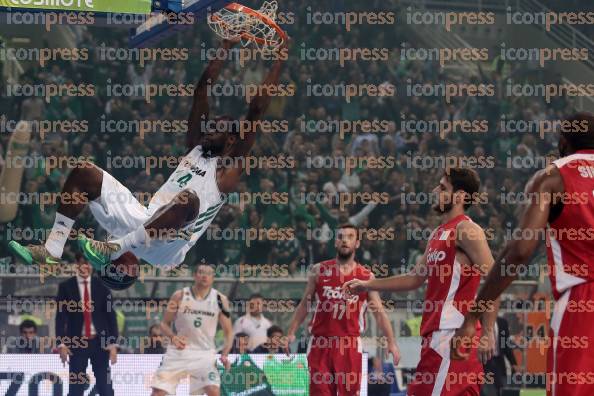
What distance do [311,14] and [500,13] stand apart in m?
5.25

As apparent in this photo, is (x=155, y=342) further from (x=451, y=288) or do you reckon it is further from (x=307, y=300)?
(x=451, y=288)

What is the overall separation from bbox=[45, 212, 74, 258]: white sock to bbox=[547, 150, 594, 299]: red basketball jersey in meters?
4.83

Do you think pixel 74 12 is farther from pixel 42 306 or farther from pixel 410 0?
pixel 410 0

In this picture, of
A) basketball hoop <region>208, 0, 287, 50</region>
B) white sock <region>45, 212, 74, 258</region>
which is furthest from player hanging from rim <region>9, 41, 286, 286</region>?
basketball hoop <region>208, 0, 287, 50</region>

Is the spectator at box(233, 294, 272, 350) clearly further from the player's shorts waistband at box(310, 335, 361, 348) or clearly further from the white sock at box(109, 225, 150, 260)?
the white sock at box(109, 225, 150, 260)

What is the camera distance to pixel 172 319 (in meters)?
14.1

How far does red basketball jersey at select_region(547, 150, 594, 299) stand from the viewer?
20.1 feet

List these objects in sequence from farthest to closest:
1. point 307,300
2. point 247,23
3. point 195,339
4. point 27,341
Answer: point 27,341
point 195,339
point 307,300
point 247,23

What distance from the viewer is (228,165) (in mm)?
10242

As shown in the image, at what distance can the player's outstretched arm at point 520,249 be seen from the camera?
19.4ft

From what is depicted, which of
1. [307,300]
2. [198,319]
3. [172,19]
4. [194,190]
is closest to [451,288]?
[194,190]

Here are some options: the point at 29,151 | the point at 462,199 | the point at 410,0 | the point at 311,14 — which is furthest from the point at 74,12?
the point at 410,0

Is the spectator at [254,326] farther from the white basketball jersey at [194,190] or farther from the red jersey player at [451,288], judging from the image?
the red jersey player at [451,288]

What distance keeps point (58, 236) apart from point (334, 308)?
3.71m
